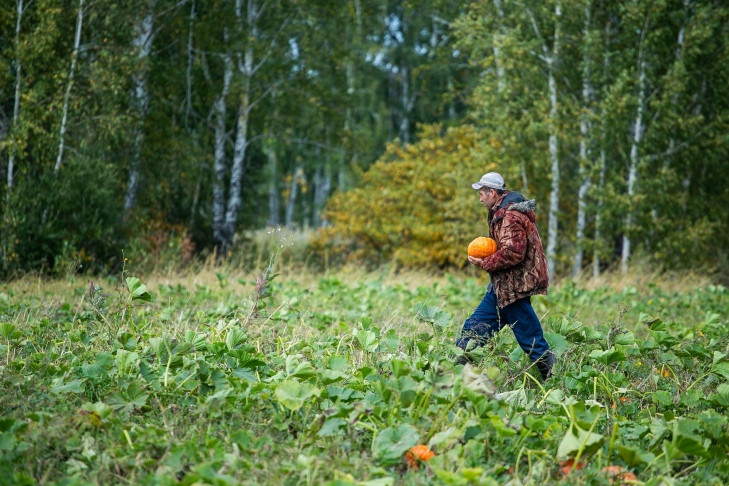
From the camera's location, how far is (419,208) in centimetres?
2009

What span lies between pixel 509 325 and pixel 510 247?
2.01ft

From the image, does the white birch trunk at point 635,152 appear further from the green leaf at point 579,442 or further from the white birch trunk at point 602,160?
the green leaf at point 579,442

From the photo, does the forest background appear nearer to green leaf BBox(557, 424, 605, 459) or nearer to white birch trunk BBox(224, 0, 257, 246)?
white birch trunk BBox(224, 0, 257, 246)

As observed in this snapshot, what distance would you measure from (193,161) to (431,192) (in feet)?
20.5

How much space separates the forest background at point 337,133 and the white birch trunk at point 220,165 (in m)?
0.06

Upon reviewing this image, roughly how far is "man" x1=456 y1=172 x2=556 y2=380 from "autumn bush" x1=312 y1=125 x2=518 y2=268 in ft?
39.4

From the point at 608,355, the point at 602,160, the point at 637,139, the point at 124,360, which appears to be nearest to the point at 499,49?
the point at 602,160

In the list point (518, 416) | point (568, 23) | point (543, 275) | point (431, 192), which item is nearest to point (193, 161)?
point (431, 192)

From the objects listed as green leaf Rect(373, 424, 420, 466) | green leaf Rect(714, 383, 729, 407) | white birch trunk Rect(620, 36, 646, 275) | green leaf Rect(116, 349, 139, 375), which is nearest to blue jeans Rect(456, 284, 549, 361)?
green leaf Rect(714, 383, 729, 407)

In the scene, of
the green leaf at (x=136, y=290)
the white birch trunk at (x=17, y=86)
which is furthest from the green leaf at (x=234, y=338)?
the white birch trunk at (x=17, y=86)

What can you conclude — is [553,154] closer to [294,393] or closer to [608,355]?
[608,355]

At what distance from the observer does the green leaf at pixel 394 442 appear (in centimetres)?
364

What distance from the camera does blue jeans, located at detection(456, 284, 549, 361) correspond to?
237 inches

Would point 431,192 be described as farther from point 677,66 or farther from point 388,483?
point 388,483
